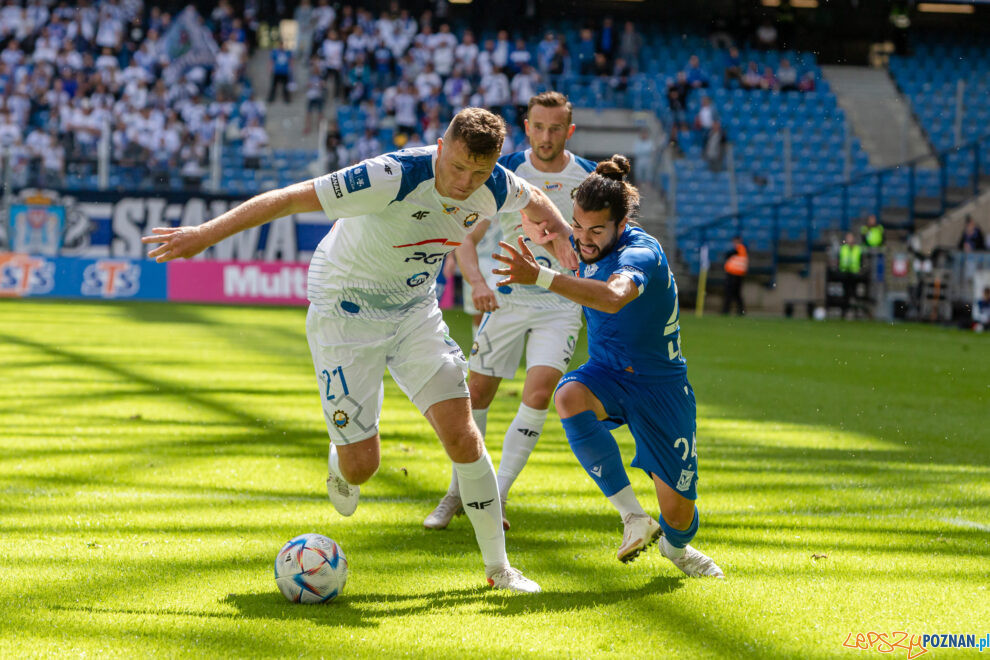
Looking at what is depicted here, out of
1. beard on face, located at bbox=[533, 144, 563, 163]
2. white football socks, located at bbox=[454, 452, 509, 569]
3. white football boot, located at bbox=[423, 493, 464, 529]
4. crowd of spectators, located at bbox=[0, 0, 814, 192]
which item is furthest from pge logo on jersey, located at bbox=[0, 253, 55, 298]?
white football socks, located at bbox=[454, 452, 509, 569]

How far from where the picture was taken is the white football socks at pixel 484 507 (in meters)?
4.63

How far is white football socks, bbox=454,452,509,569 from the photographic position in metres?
4.63

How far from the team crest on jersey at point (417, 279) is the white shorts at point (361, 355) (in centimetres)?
14

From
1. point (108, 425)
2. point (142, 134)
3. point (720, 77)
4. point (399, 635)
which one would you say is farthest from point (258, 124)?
point (399, 635)

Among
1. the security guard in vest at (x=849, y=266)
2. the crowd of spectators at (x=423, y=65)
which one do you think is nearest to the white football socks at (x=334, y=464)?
the crowd of spectators at (x=423, y=65)

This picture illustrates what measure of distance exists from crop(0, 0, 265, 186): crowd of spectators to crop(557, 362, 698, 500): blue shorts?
21.3m

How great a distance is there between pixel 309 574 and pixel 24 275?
21.8 m

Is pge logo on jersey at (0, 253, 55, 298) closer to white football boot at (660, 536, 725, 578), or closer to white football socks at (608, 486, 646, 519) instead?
white football socks at (608, 486, 646, 519)

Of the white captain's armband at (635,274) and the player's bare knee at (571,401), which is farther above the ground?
the white captain's armband at (635,274)

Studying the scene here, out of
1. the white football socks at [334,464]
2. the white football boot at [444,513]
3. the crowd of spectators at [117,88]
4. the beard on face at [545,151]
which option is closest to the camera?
the white football socks at [334,464]

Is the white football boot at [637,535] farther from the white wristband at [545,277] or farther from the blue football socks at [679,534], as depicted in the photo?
the white wristband at [545,277]

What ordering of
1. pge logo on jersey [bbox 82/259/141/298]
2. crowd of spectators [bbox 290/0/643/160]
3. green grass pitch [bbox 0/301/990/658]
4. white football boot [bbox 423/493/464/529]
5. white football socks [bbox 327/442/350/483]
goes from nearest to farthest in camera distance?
green grass pitch [bbox 0/301/990/658]
white football socks [bbox 327/442/350/483]
white football boot [bbox 423/493/464/529]
pge logo on jersey [bbox 82/259/141/298]
crowd of spectators [bbox 290/0/643/160]

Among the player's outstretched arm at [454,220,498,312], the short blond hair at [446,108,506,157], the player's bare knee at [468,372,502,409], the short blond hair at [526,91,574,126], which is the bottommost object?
the player's bare knee at [468,372,502,409]

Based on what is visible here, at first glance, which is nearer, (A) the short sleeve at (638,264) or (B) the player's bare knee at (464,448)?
(A) the short sleeve at (638,264)
